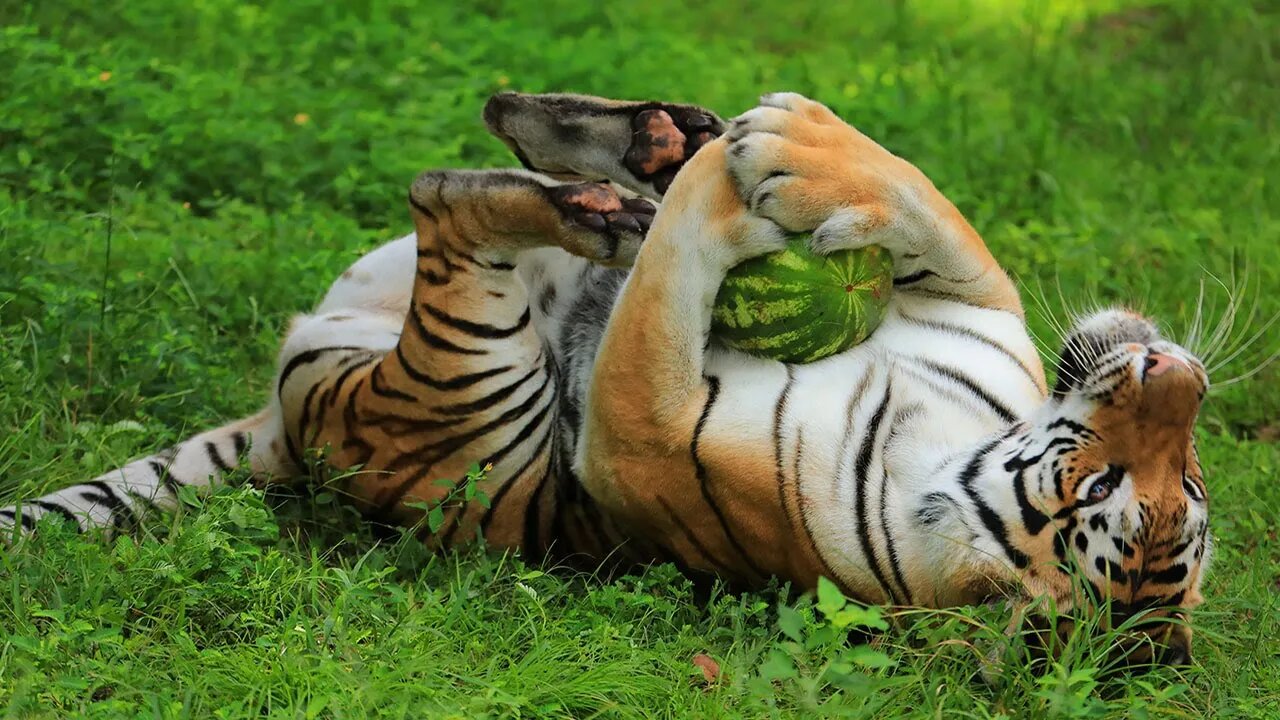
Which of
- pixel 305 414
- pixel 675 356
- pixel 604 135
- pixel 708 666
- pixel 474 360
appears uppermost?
pixel 604 135

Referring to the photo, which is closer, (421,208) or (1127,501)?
(1127,501)

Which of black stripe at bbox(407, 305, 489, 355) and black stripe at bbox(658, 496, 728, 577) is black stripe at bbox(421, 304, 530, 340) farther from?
black stripe at bbox(658, 496, 728, 577)

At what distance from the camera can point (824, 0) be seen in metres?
7.21

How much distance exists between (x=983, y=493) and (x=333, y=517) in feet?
4.47

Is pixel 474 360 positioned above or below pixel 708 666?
above

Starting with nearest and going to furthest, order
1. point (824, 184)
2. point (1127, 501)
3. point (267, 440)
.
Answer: point (1127, 501)
point (824, 184)
point (267, 440)

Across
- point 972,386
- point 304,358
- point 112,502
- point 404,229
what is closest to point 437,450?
point 304,358

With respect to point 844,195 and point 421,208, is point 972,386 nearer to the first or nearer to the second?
point 844,195

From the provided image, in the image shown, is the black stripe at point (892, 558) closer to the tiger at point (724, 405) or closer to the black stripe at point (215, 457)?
the tiger at point (724, 405)

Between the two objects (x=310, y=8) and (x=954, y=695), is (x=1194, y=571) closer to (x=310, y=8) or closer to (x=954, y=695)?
(x=954, y=695)

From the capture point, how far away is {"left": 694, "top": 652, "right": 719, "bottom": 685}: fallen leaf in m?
2.52

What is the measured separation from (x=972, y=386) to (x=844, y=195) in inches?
19.1

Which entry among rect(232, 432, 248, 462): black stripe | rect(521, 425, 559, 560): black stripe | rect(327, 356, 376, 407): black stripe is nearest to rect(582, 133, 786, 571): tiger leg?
rect(521, 425, 559, 560): black stripe

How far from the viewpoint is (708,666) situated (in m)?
2.56
